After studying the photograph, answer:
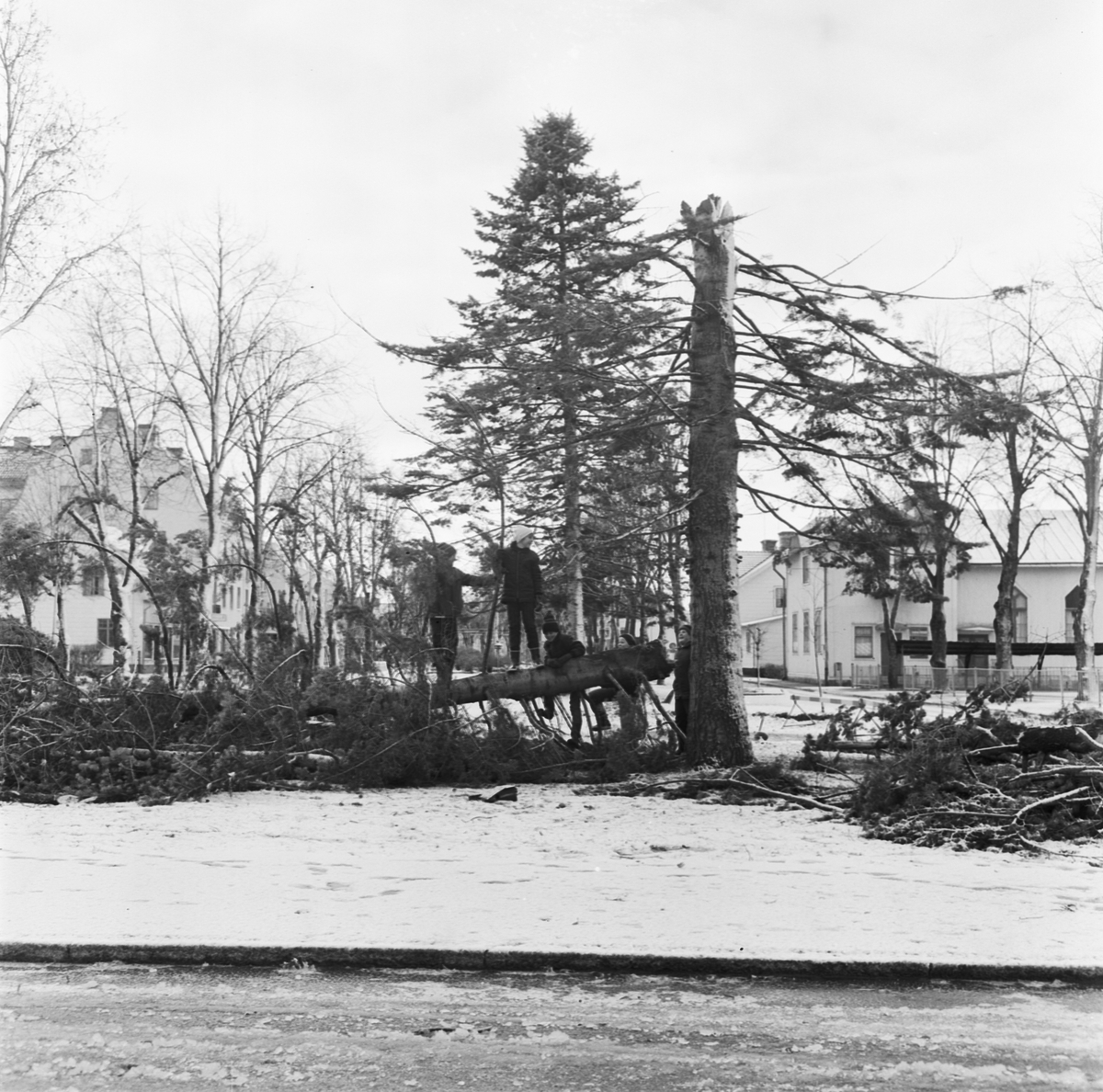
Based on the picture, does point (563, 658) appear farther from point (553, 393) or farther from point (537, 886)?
point (537, 886)

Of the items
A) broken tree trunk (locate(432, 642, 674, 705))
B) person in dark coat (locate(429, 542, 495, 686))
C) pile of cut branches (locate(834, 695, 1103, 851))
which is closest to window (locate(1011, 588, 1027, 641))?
broken tree trunk (locate(432, 642, 674, 705))

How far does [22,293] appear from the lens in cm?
2697

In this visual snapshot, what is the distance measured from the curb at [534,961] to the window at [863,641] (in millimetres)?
54402

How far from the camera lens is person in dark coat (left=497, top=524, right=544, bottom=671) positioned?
1424cm

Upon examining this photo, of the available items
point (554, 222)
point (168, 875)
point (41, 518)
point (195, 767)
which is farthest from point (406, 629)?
point (41, 518)

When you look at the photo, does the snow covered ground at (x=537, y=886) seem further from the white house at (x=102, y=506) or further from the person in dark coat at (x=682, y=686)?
the white house at (x=102, y=506)

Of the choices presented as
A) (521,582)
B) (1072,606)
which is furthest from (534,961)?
(1072,606)

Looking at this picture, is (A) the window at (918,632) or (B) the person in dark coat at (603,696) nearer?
(B) the person in dark coat at (603,696)

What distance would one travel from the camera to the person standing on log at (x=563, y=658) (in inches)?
576

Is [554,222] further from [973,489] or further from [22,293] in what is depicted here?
[973,489]

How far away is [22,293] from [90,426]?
12786mm

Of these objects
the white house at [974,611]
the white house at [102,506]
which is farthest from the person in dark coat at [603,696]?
the white house at [974,611]

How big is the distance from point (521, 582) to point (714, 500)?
2.52 metres

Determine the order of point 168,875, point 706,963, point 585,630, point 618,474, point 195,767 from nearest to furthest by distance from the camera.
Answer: point 706,963 < point 168,875 < point 195,767 < point 618,474 < point 585,630
